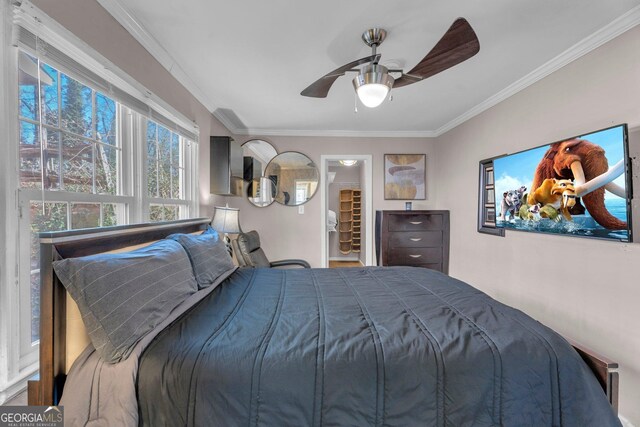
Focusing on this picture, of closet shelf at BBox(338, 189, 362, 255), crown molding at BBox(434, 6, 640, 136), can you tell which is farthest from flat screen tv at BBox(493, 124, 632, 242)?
closet shelf at BBox(338, 189, 362, 255)

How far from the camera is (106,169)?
1495 mm

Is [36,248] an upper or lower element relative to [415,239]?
upper

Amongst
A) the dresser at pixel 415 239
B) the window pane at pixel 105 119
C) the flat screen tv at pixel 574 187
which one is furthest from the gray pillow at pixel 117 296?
the dresser at pixel 415 239

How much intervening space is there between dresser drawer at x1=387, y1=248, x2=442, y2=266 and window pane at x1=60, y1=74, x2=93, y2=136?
3.16m

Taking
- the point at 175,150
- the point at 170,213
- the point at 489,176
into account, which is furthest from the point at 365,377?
the point at 489,176

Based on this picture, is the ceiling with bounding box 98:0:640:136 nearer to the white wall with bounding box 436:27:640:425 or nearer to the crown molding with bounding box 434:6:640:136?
the crown molding with bounding box 434:6:640:136

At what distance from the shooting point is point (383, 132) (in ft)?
12.4

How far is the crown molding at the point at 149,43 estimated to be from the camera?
142 cm

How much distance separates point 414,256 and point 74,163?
3409 millimetres

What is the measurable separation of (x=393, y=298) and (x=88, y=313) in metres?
1.43

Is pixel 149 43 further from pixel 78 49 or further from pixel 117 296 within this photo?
pixel 117 296

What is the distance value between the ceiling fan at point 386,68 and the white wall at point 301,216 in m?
2.00

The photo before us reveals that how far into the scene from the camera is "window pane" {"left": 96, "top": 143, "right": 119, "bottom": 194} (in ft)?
4.73

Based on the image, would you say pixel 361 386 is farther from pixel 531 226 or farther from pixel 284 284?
pixel 531 226
